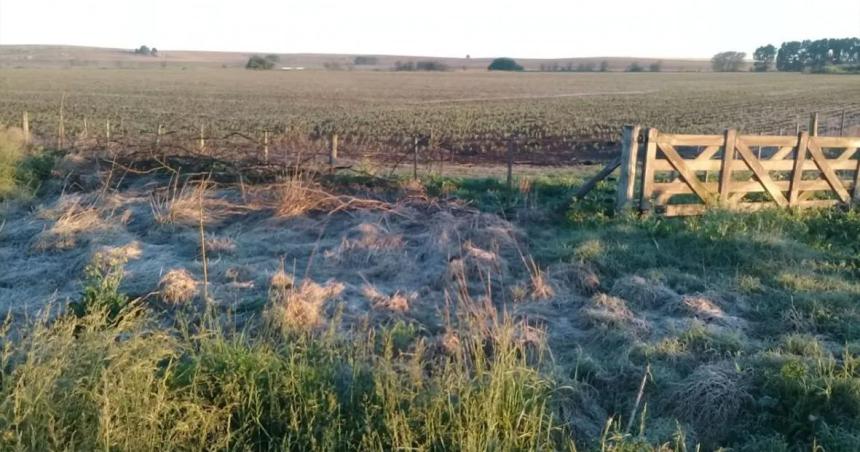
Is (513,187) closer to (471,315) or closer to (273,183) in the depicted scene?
(273,183)

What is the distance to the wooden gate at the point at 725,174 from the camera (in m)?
10.0

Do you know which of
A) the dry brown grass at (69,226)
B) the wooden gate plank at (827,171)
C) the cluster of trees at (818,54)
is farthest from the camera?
the cluster of trees at (818,54)

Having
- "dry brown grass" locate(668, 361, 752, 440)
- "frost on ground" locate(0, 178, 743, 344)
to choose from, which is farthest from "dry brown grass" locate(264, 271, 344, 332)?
"dry brown grass" locate(668, 361, 752, 440)

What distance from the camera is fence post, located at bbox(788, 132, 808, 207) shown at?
10.9 metres

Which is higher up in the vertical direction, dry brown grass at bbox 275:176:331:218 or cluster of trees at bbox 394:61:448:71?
cluster of trees at bbox 394:61:448:71

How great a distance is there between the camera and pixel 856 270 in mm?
8258

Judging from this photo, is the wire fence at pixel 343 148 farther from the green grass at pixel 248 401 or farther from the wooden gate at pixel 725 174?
the green grass at pixel 248 401

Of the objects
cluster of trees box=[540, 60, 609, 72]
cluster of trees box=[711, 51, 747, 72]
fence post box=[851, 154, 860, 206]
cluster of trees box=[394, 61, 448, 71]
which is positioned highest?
cluster of trees box=[711, 51, 747, 72]

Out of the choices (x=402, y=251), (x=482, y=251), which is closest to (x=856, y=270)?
(x=482, y=251)

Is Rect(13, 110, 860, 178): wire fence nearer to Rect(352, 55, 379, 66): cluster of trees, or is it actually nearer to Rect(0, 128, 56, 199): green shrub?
Rect(0, 128, 56, 199): green shrub

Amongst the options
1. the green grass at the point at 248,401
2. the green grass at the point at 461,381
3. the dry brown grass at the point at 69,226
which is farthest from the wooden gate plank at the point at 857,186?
the dry brown grass at the point at 69,226

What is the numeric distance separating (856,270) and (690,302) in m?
2.53

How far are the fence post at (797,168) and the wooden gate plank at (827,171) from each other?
0.16 m

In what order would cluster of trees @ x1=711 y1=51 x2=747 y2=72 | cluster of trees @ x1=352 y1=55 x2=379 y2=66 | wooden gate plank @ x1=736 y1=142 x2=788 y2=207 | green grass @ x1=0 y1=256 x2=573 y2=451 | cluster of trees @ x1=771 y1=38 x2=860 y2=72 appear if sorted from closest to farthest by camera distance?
green grass @ x1=0 y1=256 x2=573 y2=451 → wooden gate plank @ x1=736 y1=142 x2=788 y2=207 → cluster of trees @ x1=771 y1=38 x2=860 y2=72 → cluster of trees @ x1=711 y1=51 x2=747 y2=72 → cluster of trees @ x1=352 y1=55 x2=379 y2=66
